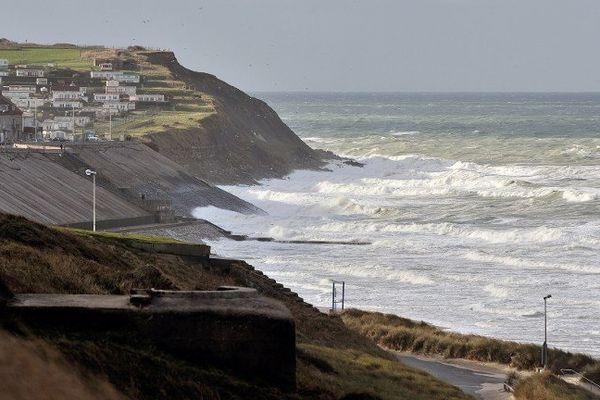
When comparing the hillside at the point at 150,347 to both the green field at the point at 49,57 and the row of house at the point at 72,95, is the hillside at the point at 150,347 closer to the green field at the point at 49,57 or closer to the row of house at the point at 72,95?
the row of house at the point at 72,95

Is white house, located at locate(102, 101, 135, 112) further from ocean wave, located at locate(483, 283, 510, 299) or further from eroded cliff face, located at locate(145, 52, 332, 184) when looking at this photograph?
ocean wave, located at locate(483, 283, 510, 299)

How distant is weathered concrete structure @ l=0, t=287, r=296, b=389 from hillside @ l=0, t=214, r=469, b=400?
175 mm

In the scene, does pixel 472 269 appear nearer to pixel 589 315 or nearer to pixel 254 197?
pixel 589 315

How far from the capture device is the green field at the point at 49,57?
138800 mm

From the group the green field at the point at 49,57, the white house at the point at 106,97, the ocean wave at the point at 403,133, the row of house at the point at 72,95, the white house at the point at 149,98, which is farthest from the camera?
the ocean wave at the point at 403,133

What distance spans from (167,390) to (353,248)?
1642 inches

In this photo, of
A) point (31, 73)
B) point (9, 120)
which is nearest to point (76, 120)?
point (31, 73)

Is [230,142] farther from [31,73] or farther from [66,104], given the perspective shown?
[31,73]

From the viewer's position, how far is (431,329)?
35.1 metres

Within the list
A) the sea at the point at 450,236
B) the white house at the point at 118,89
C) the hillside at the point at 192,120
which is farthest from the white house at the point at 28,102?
the sea at the point at 450,236

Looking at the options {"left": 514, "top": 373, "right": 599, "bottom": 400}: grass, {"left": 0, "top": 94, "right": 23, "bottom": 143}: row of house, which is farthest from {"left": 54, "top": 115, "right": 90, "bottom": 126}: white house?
{"left": 514, "top": 373, "right": 599, "bottom": 400}: grass

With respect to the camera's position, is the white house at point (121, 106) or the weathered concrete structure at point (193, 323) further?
the white house at point (121, 106)

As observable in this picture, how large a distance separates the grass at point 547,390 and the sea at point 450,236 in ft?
16.7

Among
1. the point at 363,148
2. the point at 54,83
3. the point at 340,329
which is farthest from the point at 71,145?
the point at 363,148
